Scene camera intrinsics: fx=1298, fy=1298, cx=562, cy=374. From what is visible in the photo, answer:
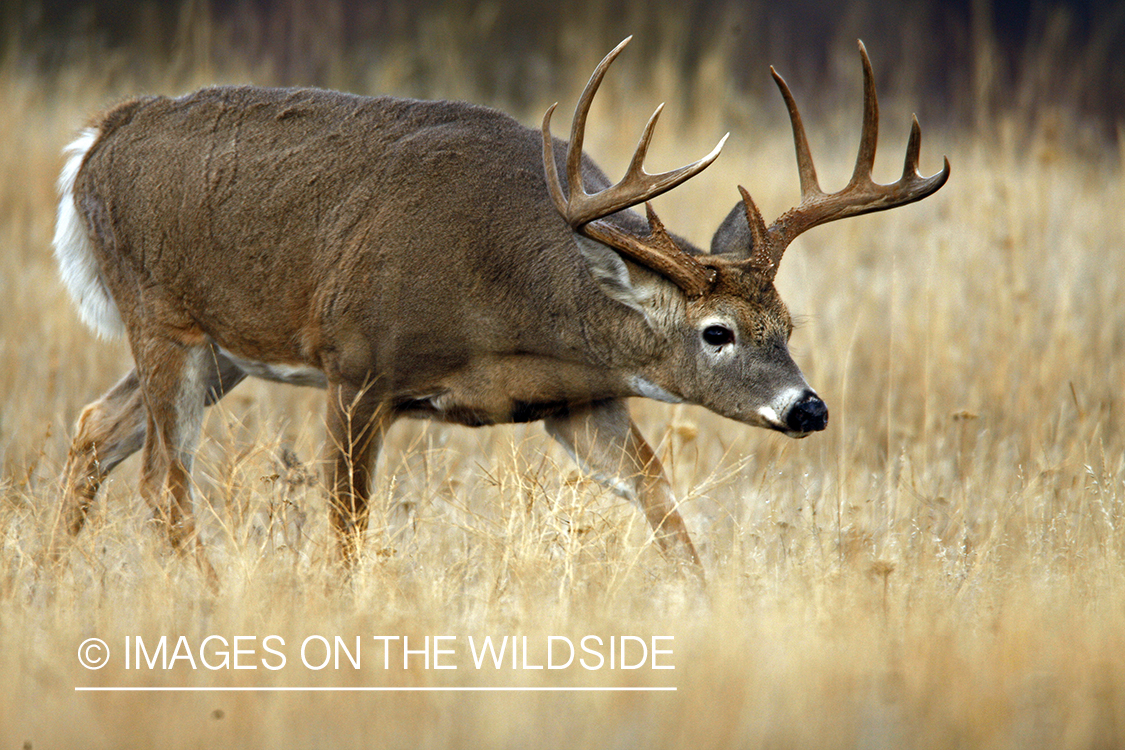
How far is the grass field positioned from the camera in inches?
120

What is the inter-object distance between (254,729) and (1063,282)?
615cm

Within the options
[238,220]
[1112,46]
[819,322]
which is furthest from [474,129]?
[1112,46]

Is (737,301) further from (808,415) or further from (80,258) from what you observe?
(80,258)

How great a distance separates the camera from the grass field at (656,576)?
3059mm

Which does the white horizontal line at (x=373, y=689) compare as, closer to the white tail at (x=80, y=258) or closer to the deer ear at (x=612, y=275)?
the deer ear at (x=612, y=275)

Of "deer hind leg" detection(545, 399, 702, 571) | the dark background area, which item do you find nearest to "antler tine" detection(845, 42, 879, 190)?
"deer hind leg" detection(545, 399, 702, 571)

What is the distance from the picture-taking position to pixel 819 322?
8234 mm

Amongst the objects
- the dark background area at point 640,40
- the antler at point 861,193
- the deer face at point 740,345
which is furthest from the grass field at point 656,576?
the dark background area at point 640,40

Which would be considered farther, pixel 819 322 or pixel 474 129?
pixel 819 322

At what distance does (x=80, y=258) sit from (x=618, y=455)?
236 centimetres

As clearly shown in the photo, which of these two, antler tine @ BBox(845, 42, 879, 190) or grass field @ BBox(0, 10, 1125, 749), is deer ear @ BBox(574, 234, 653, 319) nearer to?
grass field @ BBox(0, 10, 1125, 749)

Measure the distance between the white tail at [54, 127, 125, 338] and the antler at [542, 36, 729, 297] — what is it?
207 cm

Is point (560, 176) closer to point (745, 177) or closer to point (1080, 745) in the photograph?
point (1080, 745)

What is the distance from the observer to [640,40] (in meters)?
15.0
